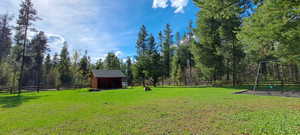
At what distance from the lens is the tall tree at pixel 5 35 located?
75.5 feet

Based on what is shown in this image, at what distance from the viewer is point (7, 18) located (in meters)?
23.7

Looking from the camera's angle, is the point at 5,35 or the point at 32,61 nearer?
the point at 5,35

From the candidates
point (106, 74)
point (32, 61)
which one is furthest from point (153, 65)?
point (32, 61)

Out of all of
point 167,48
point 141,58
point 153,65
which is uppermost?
point 167,48

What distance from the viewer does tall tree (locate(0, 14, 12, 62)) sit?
2300 centimetres

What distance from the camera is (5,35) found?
23578mm

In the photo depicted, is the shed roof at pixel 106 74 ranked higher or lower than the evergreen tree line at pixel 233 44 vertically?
lower

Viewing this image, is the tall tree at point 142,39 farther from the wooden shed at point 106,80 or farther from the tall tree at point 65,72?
the tall tree at point 65,72

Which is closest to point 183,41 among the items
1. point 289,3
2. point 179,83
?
point 179,83

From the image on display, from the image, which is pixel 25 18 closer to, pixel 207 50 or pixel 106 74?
pixel 106 74

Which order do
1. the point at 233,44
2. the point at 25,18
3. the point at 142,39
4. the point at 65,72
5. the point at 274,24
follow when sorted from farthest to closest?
the point at 142,39, the point at 65,72, the point at 233,44, the point at 25,18, the point at 274,24

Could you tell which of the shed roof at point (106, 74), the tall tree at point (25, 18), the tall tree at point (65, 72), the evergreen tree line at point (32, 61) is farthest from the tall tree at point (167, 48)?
the tall tree at point (25, 18)

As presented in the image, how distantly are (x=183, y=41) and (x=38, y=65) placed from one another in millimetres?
41133

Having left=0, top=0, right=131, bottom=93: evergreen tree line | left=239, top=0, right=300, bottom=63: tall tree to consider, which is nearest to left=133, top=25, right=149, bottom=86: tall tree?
left=0, top=0, right=131, bottom=93: evergreen tree line
